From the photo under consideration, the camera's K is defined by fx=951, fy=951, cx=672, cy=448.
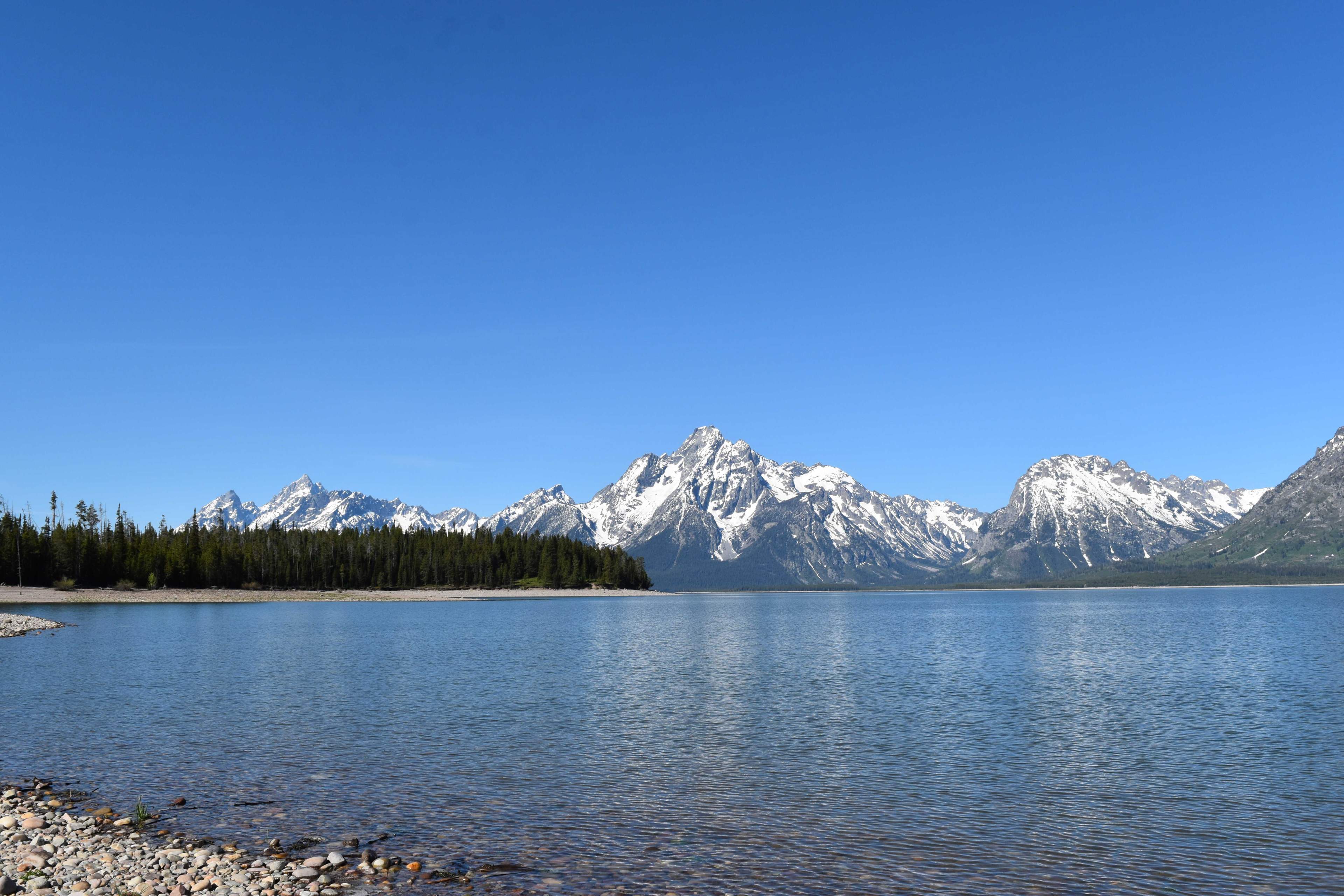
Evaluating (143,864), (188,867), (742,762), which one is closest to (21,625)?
(742,762)

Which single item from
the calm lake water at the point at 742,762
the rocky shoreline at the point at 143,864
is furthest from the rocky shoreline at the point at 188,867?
the calm lake water at the point at 742,762

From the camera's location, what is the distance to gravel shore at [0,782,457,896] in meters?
21.1

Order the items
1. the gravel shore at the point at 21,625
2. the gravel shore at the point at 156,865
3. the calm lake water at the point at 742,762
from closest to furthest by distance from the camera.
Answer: the gravel shore at the point at 156,865, the calm lake water at the point at 742,762, the gravel shore at the point at 21,625

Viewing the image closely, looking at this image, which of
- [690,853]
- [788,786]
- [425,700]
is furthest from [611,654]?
[690,853]

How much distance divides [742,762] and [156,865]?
2048cm

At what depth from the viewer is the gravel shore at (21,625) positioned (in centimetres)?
10406

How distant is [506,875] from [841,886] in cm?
804

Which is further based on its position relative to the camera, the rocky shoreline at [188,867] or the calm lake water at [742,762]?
the calm lake water at [742,762]

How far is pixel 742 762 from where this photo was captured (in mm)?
36625

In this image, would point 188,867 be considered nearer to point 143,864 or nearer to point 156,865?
point 156,865

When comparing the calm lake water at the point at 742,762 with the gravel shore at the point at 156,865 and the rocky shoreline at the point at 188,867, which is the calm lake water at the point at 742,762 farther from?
the gravel shore at the point at 156,865

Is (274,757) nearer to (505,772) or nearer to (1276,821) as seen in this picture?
(505,772)

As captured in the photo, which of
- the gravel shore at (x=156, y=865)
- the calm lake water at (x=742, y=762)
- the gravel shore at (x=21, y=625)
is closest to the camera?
the gravel shore at (x=156, y=865)

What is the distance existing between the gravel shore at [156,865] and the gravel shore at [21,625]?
92.7 metres
